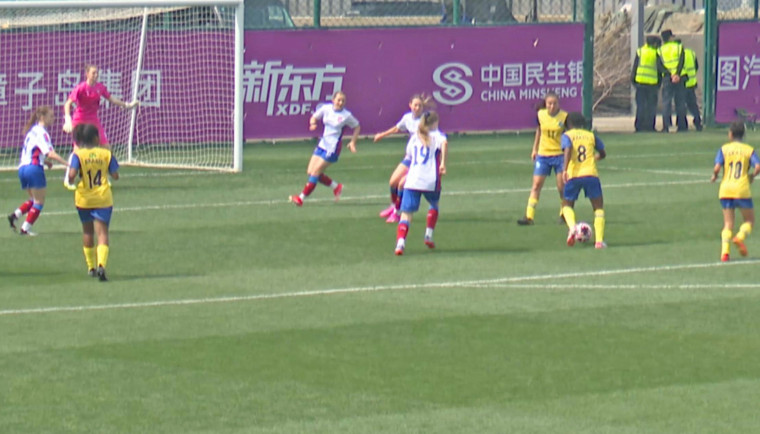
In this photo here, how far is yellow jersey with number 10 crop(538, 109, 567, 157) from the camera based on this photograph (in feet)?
64.7

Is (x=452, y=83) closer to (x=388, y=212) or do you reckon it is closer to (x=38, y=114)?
(x=388, y=212)

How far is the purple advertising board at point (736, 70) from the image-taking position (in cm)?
3506

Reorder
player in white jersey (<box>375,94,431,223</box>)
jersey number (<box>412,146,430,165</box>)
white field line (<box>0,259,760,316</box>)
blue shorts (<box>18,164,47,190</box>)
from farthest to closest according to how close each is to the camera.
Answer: player in white jersey (<box>375,94,431,223</box>)
blue shorts (<box>18,164,47,190</box>)
jersey number (<box>412,146,430,165</box>)
white field line (<box>0,259,760,316</box>)

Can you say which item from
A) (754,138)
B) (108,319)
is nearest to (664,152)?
(754,138)

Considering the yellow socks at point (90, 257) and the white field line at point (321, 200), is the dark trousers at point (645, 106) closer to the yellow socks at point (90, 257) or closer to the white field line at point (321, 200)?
the white field line at point (321, 200)

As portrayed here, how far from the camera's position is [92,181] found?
15414mm

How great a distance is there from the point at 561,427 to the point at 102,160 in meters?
7.15

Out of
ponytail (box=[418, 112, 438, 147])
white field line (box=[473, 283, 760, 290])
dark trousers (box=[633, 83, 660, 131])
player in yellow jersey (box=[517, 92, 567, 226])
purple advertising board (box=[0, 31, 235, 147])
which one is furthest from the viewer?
dark trousers (box=[633, 83, 660, 131])

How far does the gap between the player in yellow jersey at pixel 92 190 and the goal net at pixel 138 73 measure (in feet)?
38.6

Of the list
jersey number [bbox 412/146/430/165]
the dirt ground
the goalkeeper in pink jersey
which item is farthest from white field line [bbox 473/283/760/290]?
the dirt ground

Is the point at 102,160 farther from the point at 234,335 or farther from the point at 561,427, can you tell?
the point at 561,427

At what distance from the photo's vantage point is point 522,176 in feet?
83.0

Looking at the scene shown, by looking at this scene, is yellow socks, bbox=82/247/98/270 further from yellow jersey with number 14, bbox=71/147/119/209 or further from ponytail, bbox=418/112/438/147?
ponytail, bbox=418/112/438/147

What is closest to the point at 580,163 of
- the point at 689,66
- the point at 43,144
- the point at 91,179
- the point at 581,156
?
the point at 581,156
